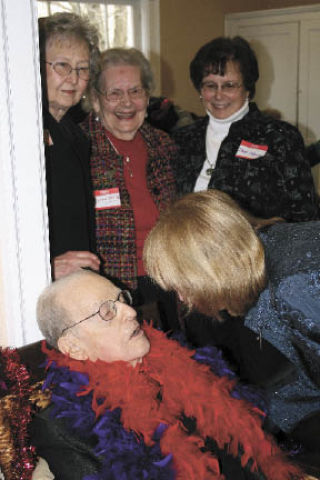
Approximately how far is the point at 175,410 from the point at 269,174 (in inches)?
50.9

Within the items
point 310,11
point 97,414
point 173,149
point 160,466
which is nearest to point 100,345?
point 97,414

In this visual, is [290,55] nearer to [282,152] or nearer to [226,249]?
[282,152]

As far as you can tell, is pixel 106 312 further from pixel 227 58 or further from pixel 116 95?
pixel 227 58

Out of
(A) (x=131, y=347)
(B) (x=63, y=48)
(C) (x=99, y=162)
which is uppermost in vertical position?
(B) (x=63, y=48)

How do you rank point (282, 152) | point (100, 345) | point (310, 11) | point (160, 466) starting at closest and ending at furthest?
point (160, 466) → point (100, 345) → point (282, 152) → point (310, 11)

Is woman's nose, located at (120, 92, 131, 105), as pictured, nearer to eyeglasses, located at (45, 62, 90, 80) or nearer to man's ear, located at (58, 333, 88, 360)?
eyeglasses, located at (45, 62, 90, 80)

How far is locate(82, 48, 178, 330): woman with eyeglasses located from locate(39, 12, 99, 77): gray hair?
20 cm

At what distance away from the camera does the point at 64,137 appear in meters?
2.09

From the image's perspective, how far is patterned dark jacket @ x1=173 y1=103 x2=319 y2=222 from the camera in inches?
95.3

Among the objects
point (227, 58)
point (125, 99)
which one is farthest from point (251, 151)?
point (125, 99)

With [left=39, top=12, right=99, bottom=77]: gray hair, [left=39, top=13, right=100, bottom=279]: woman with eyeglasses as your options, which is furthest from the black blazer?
[left=39, top=12, right=99, bottom=77]: gray hair

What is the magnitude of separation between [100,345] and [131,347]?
0.08 metres

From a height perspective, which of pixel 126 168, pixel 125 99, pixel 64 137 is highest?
pixel 125 99

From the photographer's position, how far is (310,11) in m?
6.02
